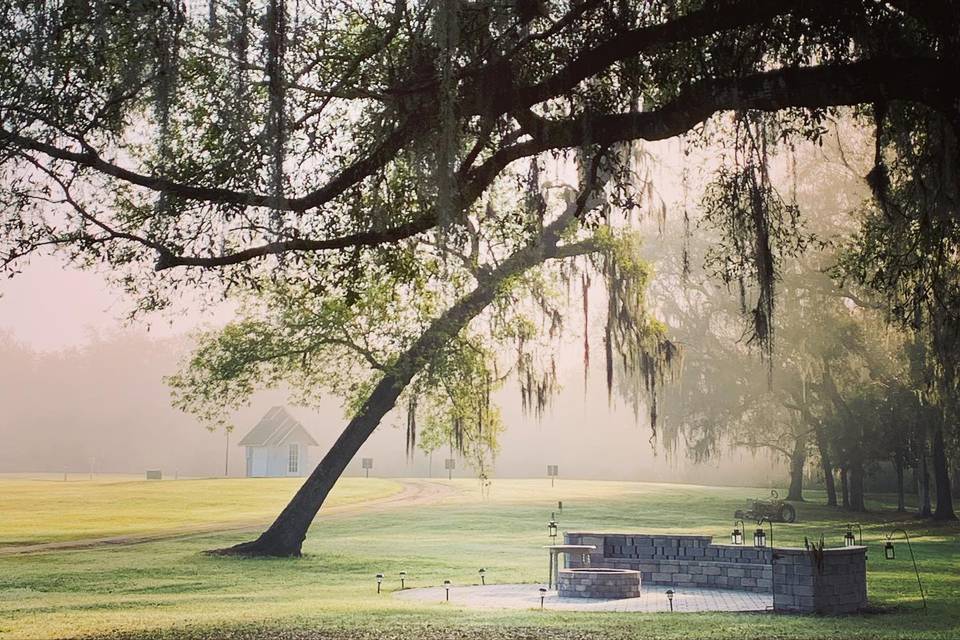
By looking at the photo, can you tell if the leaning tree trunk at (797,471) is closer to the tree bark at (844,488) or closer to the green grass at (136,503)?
the tree bark at (844,488)

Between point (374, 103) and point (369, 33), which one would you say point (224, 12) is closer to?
point (369, 33)

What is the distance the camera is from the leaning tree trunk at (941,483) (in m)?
28.9

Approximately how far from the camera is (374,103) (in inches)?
403

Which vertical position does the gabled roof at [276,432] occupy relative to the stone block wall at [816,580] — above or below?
above

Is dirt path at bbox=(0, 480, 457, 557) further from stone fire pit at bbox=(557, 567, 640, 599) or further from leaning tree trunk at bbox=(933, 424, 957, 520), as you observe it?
leaning tree trunk at bbox=(933, 424, 957, 520)

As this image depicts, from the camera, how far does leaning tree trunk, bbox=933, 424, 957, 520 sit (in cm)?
2888

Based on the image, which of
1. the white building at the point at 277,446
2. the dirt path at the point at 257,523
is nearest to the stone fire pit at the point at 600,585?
the dirt path at the point at 257,523

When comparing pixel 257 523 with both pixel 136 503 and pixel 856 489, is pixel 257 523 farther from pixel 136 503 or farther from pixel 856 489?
pixel 856 489

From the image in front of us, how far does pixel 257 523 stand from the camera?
28281 millimetres

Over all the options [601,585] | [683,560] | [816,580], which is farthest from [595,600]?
[816,580]

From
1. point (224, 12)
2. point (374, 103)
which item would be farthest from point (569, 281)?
point (224, 12)

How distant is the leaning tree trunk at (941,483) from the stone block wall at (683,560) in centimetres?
1599

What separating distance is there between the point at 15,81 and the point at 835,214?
86.9 feet

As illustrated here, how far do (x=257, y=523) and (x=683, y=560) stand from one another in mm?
15742
